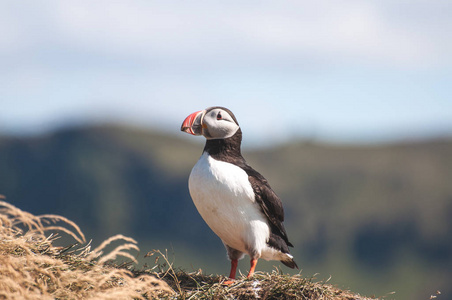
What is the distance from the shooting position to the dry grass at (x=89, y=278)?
15.8ft

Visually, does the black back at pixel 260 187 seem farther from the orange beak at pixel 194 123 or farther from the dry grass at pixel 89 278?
the dry grass at pixel 89 278

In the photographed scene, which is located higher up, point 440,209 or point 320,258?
point 440,209

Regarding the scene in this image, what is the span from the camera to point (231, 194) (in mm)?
7488

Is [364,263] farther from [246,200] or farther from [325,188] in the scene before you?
[246,200]

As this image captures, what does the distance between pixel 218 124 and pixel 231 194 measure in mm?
1116

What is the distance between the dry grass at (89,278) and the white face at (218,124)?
6.68 feet

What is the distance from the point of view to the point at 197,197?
25.0 ft

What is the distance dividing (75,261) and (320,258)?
172 metres

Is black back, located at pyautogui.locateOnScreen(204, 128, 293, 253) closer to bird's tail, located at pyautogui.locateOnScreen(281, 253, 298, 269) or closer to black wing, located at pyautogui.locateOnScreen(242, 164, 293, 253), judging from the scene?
black wing, located at pyautogui.locateOnScreen(242, 164, 293, 253)

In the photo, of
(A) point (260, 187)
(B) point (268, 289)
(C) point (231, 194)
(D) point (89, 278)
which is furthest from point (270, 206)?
(D) point (89, 278)

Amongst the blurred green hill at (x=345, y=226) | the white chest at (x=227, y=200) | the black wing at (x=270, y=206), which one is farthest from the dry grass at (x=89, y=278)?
the blurred green hill at (x=345, y=226)

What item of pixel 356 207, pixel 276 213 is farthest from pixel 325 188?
pixel 276 213

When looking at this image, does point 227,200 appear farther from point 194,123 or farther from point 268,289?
point 268,289

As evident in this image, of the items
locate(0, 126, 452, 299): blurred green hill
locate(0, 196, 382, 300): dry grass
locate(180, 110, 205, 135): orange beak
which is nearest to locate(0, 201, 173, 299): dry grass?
locate(0, 196, 382, 300): dry grass
